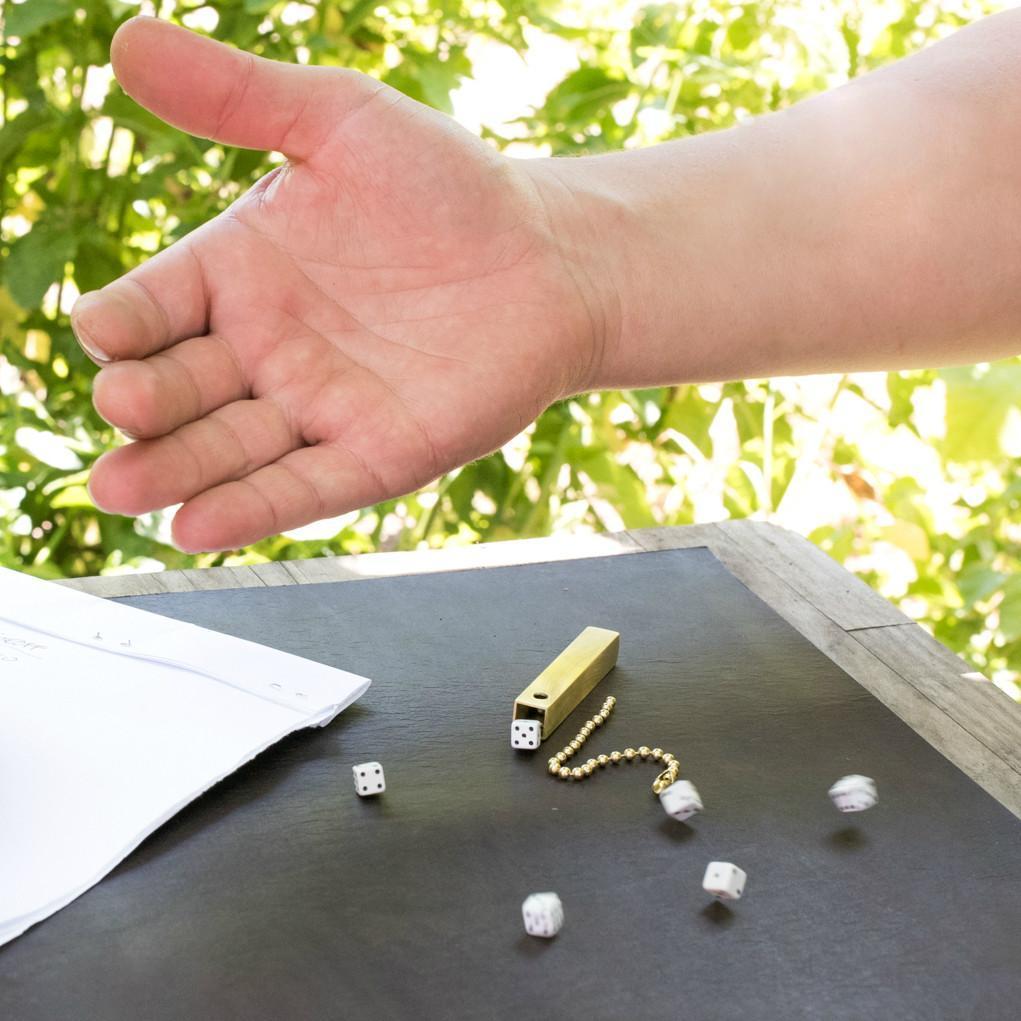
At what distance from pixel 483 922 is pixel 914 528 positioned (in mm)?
1218

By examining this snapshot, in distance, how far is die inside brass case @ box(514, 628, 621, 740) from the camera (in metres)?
0.82

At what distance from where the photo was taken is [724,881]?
65 cm

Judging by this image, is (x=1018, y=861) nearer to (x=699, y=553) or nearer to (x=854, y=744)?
(x=854, y=744)

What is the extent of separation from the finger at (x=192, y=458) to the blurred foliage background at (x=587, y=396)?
761 mm

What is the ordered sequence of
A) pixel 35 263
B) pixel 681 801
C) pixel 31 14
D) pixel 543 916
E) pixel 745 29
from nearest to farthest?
1. pixel 543 916
2. pixel 681 801
3. pixel 31 14
4. pixel 35 263
5. pixel 745 29

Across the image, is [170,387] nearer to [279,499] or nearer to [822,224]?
[279,499]

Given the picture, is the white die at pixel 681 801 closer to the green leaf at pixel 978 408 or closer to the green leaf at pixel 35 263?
the green leaf at pixel 978 408

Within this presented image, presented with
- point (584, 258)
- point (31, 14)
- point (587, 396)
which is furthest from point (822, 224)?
point (31, 14)

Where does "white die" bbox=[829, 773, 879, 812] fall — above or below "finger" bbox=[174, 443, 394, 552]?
below

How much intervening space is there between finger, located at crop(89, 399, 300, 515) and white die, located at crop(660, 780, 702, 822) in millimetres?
335

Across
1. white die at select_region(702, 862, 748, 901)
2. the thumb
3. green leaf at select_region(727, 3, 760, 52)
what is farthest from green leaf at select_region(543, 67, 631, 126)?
white die at select_region(702, 862, 748, 901)

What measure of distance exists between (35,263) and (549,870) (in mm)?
1299

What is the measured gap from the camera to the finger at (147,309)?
796 millimetres

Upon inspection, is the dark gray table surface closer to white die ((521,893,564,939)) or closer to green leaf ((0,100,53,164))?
white die ((521,893,564,939))
